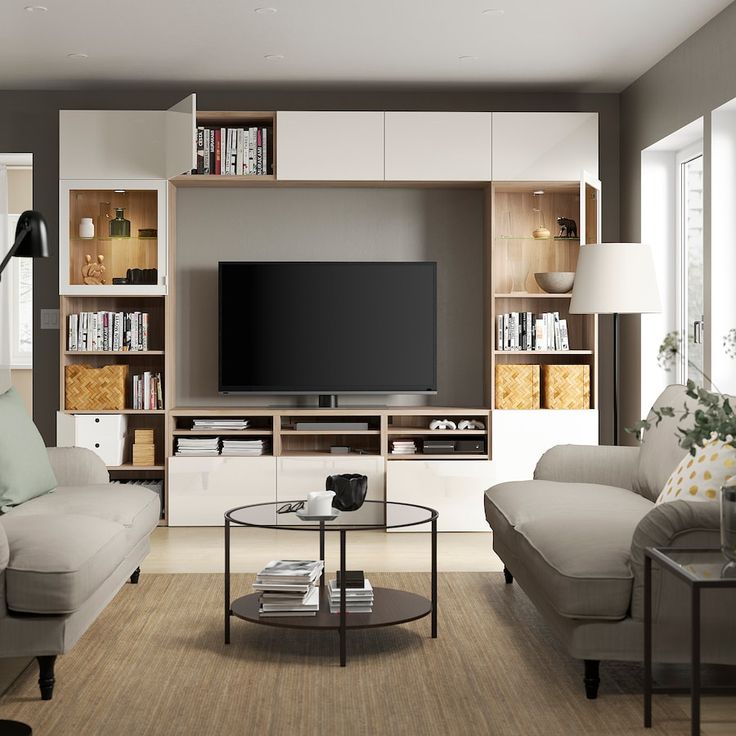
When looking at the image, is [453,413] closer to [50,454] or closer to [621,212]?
[621,212]

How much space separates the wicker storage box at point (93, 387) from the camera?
583 centimetres

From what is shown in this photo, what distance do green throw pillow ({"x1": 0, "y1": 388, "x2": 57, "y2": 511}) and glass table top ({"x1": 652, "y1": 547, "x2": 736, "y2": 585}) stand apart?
7.91 feet

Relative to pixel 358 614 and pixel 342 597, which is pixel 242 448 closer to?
pixel 358 614

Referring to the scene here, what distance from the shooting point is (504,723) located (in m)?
2.86

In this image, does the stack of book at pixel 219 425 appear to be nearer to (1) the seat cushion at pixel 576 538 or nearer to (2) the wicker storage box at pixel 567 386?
(2) the wicker storage box at pixel 567 386

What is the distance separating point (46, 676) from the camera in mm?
3029

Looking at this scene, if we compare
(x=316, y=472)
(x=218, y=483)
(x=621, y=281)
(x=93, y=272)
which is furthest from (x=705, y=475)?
(x=93, y=272)

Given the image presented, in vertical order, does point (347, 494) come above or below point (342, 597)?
above

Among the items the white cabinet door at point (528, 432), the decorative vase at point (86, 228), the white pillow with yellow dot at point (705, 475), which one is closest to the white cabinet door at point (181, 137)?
the decorative vase at point (86, 228)

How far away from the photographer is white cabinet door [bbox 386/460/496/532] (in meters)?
5.78

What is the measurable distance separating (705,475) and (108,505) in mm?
2180

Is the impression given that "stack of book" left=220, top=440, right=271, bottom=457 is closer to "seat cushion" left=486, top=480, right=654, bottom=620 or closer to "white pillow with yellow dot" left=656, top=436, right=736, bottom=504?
"seat cushion" left=486, top=480, right=654, bottom=620

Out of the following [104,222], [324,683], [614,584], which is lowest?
[324,683]

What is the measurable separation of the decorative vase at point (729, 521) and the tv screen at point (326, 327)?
3.53 meters
